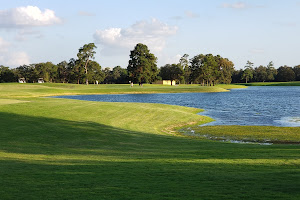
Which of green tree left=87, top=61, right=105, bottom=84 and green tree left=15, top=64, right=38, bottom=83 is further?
green tree left=15, top=64, right=38, bottom=83

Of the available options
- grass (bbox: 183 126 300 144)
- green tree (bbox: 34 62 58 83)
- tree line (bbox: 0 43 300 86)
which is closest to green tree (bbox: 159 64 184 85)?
tree line (bbox: 0 43 300 86)

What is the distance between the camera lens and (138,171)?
1269 centimetres

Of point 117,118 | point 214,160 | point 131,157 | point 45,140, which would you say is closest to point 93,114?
point 117,118

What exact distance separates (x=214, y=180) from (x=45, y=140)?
1445cm

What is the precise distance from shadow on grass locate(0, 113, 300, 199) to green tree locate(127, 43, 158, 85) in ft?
421

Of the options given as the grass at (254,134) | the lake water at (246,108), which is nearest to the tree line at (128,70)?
the lake water at (246,108)

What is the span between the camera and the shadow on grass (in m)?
9.75

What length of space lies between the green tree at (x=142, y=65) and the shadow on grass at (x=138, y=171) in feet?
421

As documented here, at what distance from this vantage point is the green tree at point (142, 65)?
14962 cm

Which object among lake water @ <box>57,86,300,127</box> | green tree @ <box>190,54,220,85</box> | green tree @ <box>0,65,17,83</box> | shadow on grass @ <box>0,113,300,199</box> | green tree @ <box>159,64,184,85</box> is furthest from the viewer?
green tree @ <box>159,64,184,85</box>

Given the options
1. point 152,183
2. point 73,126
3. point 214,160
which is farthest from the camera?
point 73,126

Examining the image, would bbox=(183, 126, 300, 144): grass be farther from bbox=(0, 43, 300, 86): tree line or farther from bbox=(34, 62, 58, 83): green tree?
bbox=(34, 62, 58, 83): green tree

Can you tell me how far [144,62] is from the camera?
150m

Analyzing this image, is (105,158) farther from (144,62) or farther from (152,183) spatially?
(144,62)
